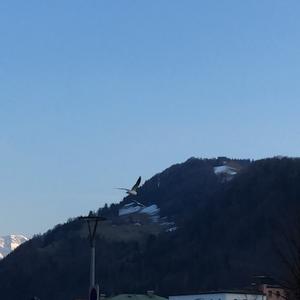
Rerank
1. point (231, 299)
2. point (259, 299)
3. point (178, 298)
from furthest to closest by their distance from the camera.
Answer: point (178, 298)
point (231, 299)
point (259, 299)

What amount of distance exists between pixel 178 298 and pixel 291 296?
9926 centimetres

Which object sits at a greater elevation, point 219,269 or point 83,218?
point 219,269

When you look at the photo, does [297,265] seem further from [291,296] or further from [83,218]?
[83,218]

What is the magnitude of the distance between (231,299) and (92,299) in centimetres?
9004

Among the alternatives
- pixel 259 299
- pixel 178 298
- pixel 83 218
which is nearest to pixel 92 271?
pixel 83 218

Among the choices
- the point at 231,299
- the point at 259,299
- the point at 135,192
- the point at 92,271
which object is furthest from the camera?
the point at 231,299

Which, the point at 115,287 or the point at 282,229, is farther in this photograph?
the point at 115,287

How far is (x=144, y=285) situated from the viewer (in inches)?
7697

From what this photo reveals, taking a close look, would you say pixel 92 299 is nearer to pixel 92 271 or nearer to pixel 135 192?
pixel 92 271

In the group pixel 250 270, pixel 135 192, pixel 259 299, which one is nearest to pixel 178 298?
pixel 259 299

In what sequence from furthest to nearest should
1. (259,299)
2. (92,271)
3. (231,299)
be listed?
(231,299), (259,299), (92,271)

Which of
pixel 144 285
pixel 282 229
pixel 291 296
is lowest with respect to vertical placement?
pixel 291 296

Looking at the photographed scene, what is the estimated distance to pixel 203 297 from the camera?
12056cm

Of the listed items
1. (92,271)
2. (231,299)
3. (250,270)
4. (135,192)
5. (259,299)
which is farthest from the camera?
(250,270)
